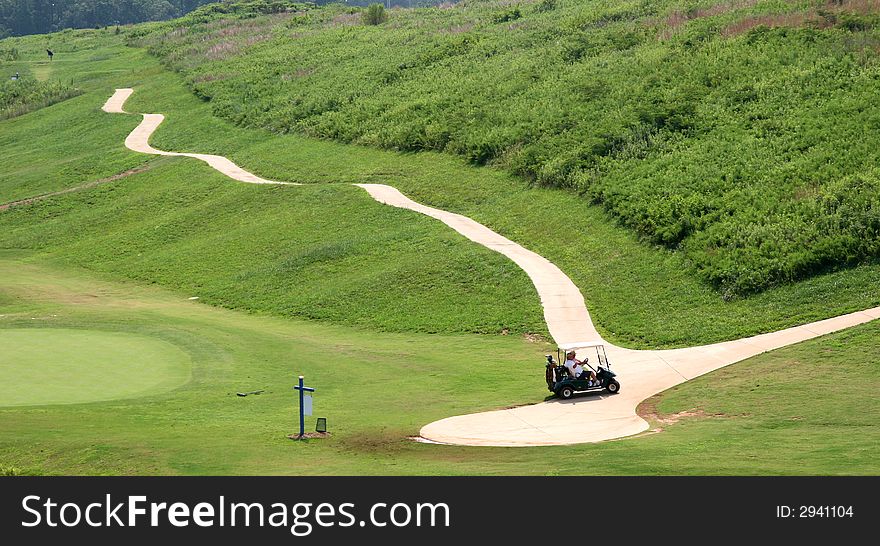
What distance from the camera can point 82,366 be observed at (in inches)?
1268

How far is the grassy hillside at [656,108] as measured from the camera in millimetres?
44531

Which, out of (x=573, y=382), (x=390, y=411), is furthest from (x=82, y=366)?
(x=573, y=382)

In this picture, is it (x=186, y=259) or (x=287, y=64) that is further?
(x=287, y=64)

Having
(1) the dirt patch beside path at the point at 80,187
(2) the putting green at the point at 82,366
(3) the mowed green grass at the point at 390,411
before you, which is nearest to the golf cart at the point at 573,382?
(3) the mowed green grass at the point at 390,411

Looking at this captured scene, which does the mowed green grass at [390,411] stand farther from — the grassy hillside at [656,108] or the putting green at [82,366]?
the grassy hillside at [656,108]

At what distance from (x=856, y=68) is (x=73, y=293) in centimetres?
4010

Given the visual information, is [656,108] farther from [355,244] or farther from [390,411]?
[390,411]

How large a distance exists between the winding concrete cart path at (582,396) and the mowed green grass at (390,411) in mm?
915

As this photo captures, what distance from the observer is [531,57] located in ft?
262

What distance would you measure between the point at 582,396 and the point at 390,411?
5408mm

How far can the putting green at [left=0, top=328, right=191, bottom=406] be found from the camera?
29094 millimetres
